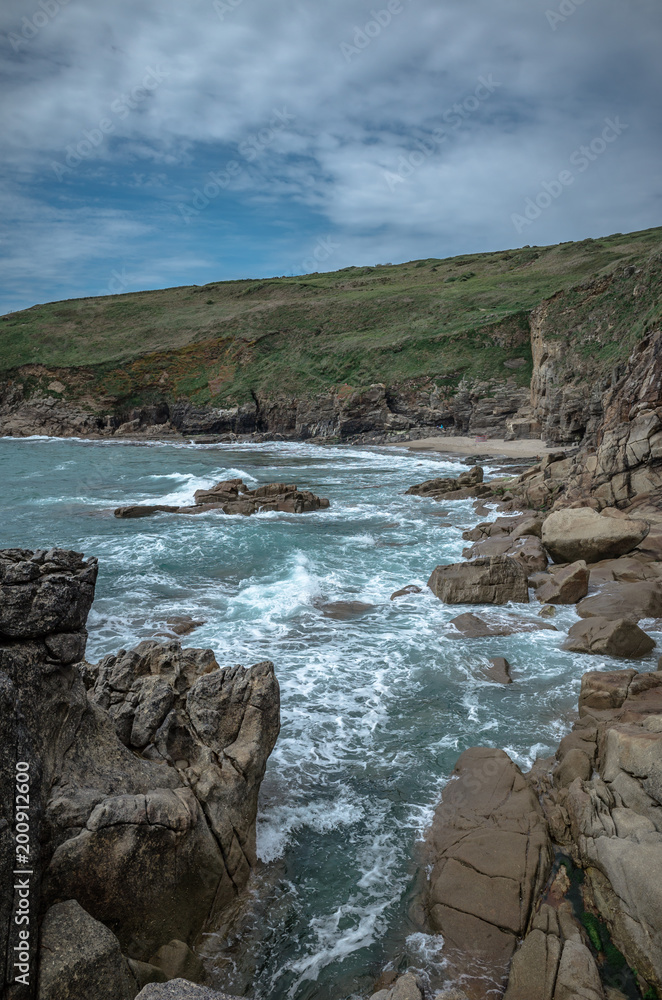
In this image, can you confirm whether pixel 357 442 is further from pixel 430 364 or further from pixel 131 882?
pixel 131 882

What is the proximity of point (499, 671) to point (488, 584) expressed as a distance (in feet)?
12.4

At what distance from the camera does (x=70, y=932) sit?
4.16m

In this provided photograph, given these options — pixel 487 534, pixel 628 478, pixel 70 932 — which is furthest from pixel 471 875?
pixel 628 478

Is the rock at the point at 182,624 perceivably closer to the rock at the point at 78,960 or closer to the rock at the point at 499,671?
the rock at the point at 499,671

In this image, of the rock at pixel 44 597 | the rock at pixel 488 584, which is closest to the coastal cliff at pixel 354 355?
the rock at pixel 488 584

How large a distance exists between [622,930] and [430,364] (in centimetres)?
5820

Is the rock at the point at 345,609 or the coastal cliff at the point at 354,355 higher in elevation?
the coastal cliff at the point at 354,355

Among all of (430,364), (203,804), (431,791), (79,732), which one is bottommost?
(431,791)

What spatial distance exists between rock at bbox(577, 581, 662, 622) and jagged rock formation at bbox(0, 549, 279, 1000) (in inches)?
363

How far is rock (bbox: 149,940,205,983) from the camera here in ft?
15.9

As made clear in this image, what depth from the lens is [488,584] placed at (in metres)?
14.4

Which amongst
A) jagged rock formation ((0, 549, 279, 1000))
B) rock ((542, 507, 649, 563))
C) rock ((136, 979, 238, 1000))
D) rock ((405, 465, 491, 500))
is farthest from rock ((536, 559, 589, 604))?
rock ((405, 465, 491, 500))

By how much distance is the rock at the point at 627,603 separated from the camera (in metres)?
12.5

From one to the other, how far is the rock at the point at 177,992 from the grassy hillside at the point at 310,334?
5710 cm
